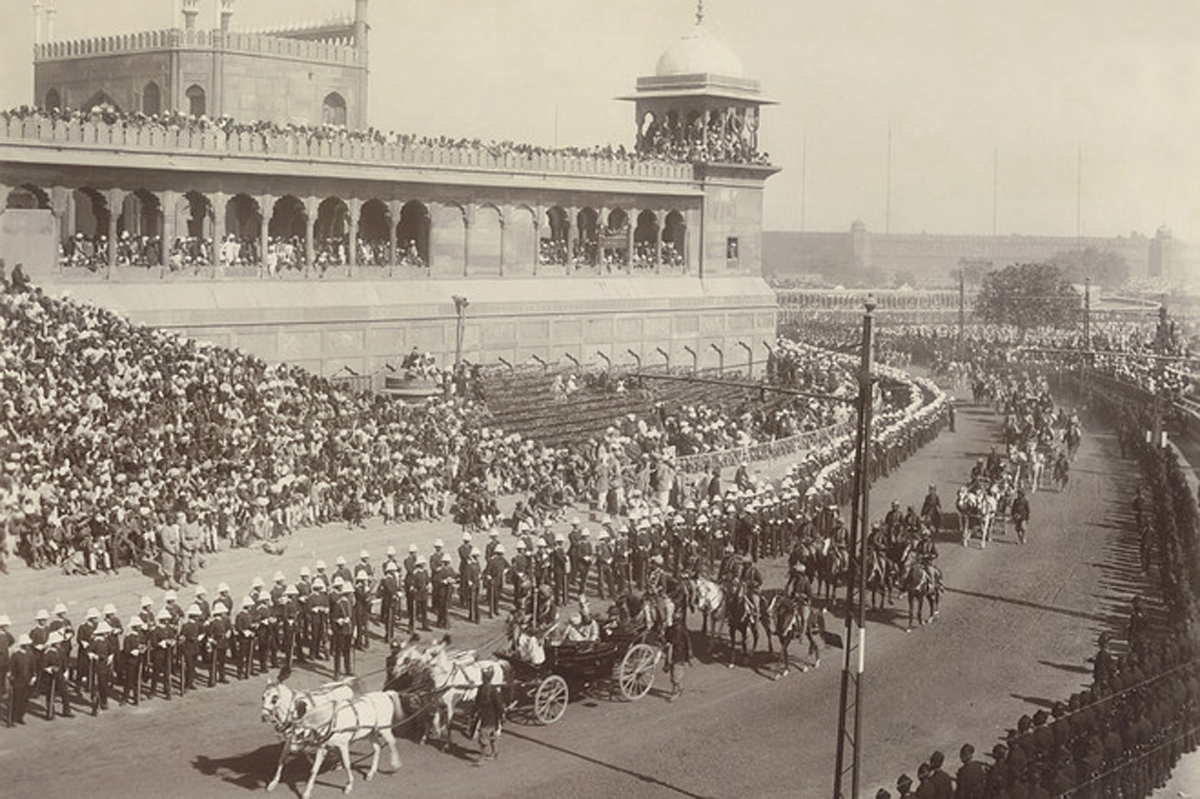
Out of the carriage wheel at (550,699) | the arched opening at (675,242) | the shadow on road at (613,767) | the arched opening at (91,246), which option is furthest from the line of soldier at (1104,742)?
the arched opening at (675,242)

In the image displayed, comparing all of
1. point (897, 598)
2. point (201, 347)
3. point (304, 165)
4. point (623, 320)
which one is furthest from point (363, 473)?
point (623, 320)

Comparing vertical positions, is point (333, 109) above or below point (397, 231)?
above

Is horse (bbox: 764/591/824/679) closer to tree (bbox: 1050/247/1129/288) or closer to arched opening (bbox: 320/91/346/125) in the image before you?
arched opening (bbox: 320/91/346/125)

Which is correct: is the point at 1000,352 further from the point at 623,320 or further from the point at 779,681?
the point at 779,681

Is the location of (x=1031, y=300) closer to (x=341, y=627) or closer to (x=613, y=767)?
(x=341, y=627)

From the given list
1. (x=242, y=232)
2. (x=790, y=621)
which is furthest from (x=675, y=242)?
(x=790, y=621)

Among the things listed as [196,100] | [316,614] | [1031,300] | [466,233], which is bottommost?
[316,614]

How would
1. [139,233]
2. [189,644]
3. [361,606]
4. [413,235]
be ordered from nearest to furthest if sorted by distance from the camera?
[189,644] < [361,606] < [139,233] < [413,235]
